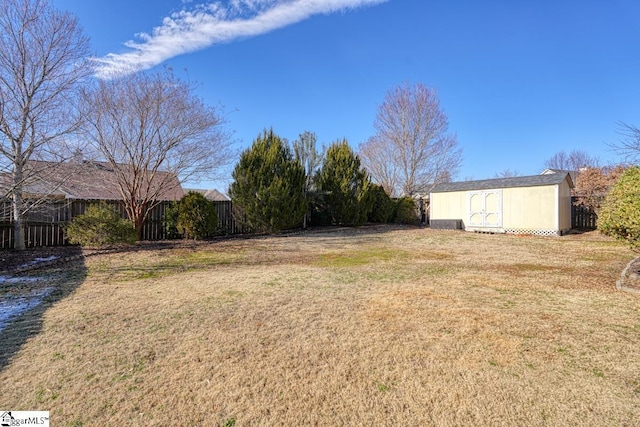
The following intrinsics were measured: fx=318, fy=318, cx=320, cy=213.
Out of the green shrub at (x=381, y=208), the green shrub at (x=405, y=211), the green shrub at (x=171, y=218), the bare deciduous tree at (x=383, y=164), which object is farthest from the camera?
the bare deciduous tree at (x=383, y=164)

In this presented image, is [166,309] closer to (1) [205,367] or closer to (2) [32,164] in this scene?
(1) [205,367]

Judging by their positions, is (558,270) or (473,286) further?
(558,270)

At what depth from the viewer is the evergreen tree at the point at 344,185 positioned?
1605cm

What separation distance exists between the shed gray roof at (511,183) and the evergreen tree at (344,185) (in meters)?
4.07

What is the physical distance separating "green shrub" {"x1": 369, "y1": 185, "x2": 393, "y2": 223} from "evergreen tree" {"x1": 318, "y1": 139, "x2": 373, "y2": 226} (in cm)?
164

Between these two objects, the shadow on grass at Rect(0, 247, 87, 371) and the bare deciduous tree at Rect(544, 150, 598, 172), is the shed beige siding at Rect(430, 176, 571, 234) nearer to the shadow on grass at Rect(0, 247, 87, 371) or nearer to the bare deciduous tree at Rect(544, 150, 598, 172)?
the shadow on grass at Rect(0, 247, 87, 371)

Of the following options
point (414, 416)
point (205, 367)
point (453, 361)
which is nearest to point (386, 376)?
point (414, 416)

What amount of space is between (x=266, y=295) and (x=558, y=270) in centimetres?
565

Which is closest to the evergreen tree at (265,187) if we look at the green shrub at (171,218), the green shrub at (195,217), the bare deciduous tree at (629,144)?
the green shrub at (195,217)

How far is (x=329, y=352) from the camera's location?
266 cm

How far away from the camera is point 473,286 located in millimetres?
4891

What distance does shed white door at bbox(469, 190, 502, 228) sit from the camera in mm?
14441

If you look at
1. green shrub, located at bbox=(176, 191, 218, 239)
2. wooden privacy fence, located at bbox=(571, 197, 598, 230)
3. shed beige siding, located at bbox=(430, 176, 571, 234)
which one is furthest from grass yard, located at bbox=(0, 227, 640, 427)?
wooden privacy fence, located at bbox=(571, 197, 598, 230)

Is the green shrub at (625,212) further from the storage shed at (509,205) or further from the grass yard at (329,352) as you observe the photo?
the storage shed at (509,205)
